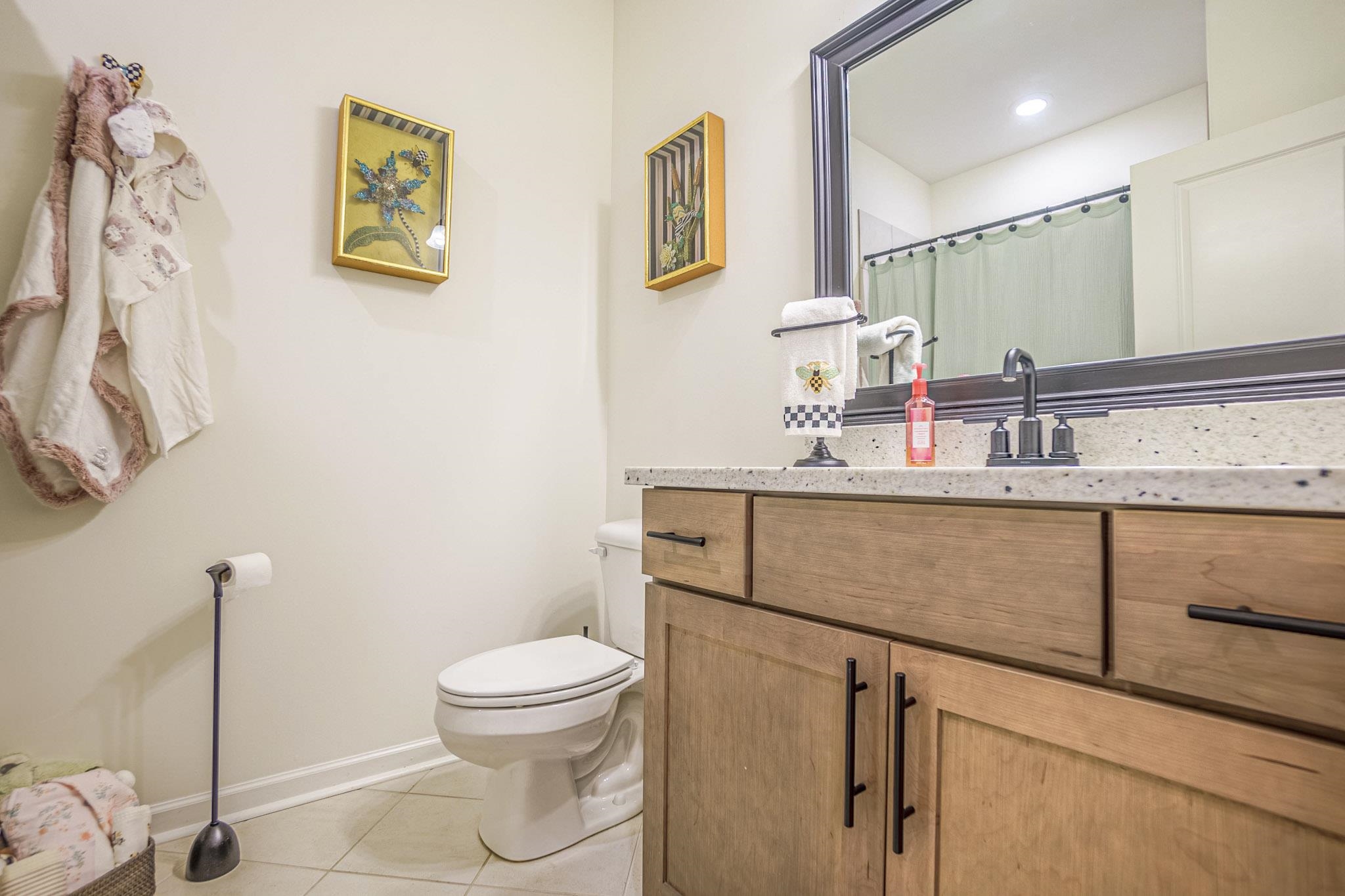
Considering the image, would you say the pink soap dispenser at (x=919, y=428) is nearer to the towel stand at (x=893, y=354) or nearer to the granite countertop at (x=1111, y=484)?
the towel stand at (x=893, y=354)

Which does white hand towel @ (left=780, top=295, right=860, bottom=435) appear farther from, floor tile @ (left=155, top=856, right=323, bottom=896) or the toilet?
floor tile @ (left=155, top=856, right=323, bottom=896)

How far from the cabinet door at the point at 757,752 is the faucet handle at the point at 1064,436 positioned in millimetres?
472

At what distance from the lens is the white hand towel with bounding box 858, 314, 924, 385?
129cm

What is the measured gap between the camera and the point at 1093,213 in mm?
→ 1055

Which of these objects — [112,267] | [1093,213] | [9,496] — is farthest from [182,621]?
[1093,213]

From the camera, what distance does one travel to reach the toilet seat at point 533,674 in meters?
1.31

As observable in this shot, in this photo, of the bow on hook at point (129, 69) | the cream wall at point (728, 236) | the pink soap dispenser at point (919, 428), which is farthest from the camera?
the cream wall at point (728, 236)

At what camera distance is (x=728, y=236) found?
5.79ft

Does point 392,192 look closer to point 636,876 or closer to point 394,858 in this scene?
point 394,858

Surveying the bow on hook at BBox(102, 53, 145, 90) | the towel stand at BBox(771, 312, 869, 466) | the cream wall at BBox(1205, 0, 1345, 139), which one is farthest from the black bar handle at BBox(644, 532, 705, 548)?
the bow on hook at BBox(102, 53, 145, 90)

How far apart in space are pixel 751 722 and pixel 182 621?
4.75ft

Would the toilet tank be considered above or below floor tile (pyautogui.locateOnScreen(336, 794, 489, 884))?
above

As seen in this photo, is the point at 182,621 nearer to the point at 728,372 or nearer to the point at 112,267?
the point at 112,267

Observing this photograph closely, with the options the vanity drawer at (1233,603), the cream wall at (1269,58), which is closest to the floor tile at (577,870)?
the vanity drawer at (1233,603)
